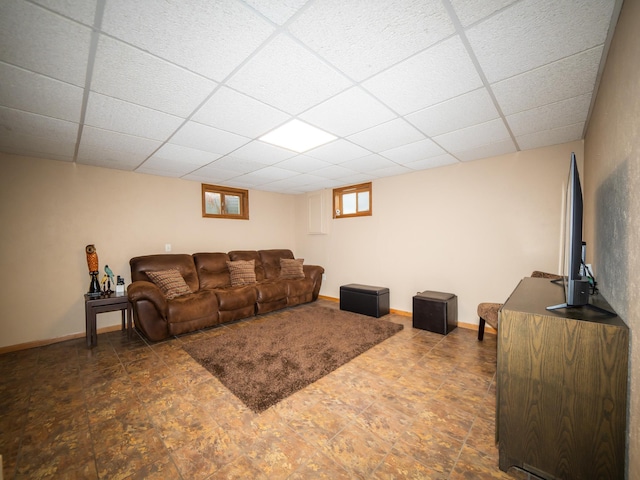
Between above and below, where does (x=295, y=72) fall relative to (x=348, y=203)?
above

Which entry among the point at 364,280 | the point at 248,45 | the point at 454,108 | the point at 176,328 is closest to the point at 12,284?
the point at 176,328

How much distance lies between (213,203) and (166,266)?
5.26 ft

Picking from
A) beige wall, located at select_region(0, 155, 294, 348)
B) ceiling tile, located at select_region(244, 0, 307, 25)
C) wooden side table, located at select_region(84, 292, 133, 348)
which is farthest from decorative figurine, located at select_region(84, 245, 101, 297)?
ceiling tile, located at select_region(244, 0, 307, 25)

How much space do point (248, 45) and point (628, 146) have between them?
6.63ft

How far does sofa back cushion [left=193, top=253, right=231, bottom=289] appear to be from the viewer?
4.29m

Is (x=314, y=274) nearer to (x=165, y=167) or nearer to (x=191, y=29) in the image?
(x=165, y=167)

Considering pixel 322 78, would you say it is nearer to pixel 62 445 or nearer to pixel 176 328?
pixel 62 445

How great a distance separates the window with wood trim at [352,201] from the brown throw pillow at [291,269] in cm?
134

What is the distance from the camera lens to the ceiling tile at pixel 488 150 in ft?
9.71

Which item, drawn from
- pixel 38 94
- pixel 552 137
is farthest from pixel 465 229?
pixel 38 94

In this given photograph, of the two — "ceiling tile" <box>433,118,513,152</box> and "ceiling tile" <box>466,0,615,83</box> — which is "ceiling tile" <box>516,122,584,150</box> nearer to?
"ceiling tile" <box>433,118,513,152</box>

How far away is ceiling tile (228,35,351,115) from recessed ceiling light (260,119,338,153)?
0.40 metres

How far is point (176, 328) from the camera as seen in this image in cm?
331

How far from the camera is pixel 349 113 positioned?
221 cm
